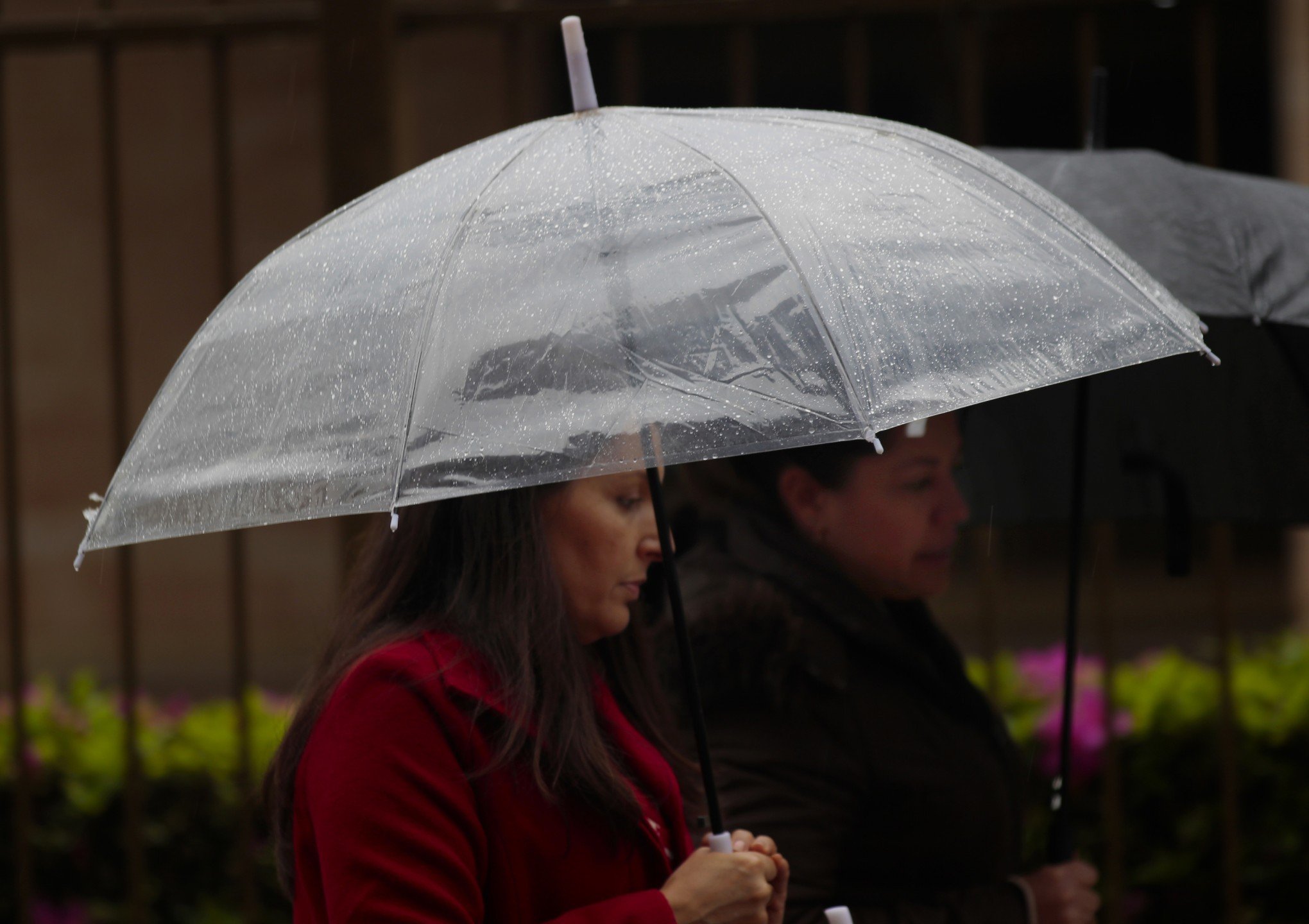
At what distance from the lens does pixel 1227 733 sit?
342 cm

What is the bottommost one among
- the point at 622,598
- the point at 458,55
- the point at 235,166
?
the point at 622,598

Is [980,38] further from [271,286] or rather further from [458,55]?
[458,55]

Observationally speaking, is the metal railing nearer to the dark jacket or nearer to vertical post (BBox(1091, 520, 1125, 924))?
vertical post (BBox(1091, 520, 1125, 924))

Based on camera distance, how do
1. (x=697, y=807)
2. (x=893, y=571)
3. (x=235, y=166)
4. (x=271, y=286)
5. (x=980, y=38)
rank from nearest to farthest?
(x=271, y=286), (x=697, y=807), (x=893, y=571), (x=980, y=38), (x=235, y=166)

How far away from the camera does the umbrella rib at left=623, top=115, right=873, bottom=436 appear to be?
1.45 m

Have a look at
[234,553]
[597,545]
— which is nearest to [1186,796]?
[234,553]

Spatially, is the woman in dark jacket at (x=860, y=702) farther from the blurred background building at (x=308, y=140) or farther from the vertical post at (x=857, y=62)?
the vertical post at (x=857, y=62)

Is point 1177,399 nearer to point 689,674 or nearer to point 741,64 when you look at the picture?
point 741,64

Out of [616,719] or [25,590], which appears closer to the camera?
[616,719]

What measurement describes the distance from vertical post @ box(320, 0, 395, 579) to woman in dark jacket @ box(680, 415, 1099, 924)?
102cm

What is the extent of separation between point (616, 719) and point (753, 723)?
40 centimetres

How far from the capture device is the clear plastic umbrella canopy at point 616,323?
1.47 meters

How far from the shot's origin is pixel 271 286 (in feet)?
5.80

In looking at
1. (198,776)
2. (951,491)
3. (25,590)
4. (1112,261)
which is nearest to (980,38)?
(951,491)
